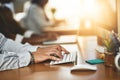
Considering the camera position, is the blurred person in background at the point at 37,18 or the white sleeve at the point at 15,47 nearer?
the white sleeve at the point at 15,47

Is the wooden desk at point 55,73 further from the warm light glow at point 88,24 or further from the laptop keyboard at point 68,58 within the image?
the warm light glow at point 88,24

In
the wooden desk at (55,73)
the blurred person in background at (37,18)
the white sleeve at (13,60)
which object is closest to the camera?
the wooden desk at (55,73)

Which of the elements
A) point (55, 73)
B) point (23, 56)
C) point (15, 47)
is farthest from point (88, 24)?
point (55, 73)

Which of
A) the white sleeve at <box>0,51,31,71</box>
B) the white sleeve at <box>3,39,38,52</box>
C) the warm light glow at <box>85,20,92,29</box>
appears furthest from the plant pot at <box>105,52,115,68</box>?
the warm light glow at <box>85,20,92,29</box>

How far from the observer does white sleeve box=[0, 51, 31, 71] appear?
4.64ft

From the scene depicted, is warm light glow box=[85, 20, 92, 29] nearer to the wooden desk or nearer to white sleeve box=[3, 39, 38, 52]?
white sleeve box=[3, 39, 38, 52]

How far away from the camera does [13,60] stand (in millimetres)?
1444

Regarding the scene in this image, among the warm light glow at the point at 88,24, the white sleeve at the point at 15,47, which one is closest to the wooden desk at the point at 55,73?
the white sleeve at the point at 15,47

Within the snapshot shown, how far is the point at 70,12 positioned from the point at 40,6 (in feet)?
1.79

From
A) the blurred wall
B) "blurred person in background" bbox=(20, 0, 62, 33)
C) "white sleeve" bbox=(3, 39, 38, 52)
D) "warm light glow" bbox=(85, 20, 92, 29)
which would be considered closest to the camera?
"white sleeve" bbox=(3, 39, 38, 52)

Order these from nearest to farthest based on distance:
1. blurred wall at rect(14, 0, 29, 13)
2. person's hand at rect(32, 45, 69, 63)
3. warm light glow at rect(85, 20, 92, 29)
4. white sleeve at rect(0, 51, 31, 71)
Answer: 1. white sleeve at rect(0, 51, 31, 71)
2. person's hand at rect(32, 45, 69, 63)
3. warm light glow at rect(85, 20, 92, 29)
4. blurred wall at rect(14, 0, 29, 13)

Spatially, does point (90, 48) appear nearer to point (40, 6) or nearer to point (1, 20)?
point (1, 20)

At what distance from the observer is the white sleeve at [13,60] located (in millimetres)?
1414

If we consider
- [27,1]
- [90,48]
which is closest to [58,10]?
[27,1]
